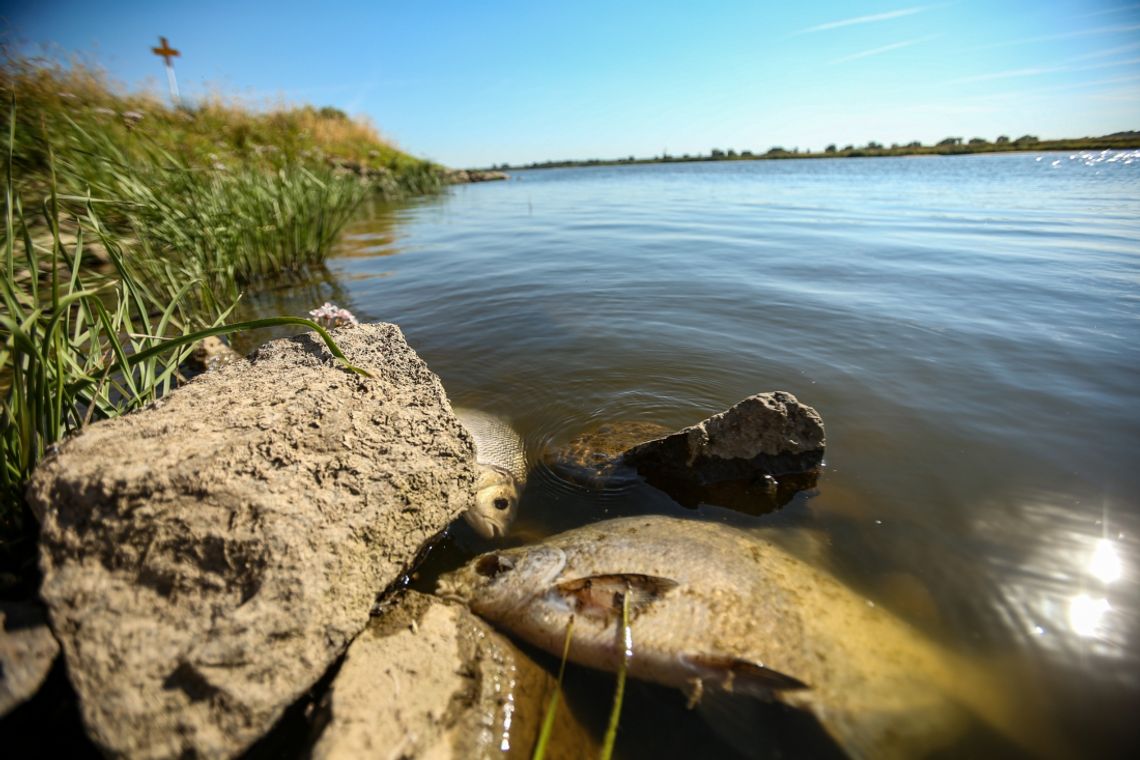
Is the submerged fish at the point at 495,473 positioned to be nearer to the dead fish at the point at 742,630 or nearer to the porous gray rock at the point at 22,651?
the dead fish at the point at 742,630

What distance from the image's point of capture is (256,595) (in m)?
1.49

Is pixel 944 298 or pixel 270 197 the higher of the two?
pixel 270 197

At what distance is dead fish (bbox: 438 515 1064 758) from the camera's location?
162 centimetres

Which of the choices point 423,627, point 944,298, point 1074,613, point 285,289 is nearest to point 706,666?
point 423,627

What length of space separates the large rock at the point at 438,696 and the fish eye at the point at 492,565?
0.77 feet

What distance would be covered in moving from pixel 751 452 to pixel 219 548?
252 cm

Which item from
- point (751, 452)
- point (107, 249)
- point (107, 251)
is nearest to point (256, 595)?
point (107, 249)

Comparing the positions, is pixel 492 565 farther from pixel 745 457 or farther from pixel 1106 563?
pixel 1106 563

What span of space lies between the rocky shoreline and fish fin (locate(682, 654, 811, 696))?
48 cm

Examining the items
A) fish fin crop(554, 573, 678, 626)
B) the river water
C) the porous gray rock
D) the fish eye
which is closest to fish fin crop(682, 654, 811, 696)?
the river water

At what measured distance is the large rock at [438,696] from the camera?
1.40m

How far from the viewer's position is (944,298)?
584 cm

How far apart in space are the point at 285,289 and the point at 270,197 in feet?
4.40

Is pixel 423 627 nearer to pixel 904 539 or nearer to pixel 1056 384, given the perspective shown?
pixel 904 539
